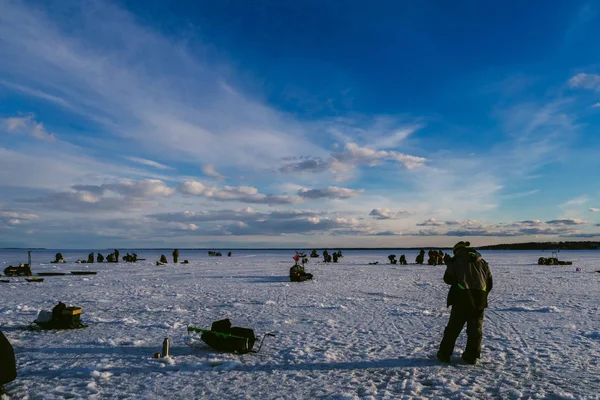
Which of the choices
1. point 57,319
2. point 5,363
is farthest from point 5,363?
point 57,319

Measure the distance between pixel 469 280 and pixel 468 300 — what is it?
13.0 inches

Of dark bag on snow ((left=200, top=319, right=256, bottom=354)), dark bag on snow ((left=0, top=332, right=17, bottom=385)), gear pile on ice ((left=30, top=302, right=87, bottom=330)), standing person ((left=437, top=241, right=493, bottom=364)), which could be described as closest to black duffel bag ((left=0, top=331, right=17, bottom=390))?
dark bag on snow ((left=0, top=332, right=17, bottom=385))

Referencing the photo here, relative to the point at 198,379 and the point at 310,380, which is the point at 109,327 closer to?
the point at 198,379

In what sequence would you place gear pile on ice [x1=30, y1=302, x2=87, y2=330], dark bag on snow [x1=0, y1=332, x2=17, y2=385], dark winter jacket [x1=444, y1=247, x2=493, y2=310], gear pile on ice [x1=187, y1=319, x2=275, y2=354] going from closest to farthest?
1. dark bag on snow [x1=0, y1=332, x2=17, y2=385]
2. dark winter jacket [x1=444, y1=247, x2=493, y2=310]
3. gear pile on ice [x1=187, y1=319, x2=275, y2=354]
4. gear pile on ice [x1=30, y1=302, x2=87, y2=330]

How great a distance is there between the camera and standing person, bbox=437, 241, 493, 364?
6.77 meters

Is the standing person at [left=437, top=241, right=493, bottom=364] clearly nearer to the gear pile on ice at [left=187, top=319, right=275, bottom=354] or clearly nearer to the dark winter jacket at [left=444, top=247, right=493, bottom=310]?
the dark winter jacket at [left=444, top=247, right=493, bottom=310]

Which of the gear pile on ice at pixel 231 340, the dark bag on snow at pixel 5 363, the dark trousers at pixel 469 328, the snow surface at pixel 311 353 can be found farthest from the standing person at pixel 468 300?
the dark bag on snow at pixel 5 363

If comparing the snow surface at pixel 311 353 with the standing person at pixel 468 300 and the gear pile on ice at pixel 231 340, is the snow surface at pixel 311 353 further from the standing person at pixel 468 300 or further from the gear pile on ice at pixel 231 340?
the standing person at pixel 468 300

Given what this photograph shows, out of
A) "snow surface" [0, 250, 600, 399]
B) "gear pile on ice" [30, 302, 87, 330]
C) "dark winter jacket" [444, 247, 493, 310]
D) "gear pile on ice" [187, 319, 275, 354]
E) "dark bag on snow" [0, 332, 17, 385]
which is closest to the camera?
"dark bag on snow" [0, 332, 17, 385]

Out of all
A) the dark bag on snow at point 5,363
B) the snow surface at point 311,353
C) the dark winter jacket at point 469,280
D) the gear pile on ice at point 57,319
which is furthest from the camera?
the gear pile on ice at point 57,319

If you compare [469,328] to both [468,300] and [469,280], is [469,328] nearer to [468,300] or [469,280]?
[468,300]

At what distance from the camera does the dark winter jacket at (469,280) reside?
22.2ft

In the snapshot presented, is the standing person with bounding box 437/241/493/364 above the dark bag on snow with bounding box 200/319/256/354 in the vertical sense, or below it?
above

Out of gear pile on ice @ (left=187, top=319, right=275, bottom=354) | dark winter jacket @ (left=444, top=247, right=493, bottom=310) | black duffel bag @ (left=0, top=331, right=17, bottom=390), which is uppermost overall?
dark winter jacket @ (left=444, top=247, right=493, bottom=310)
